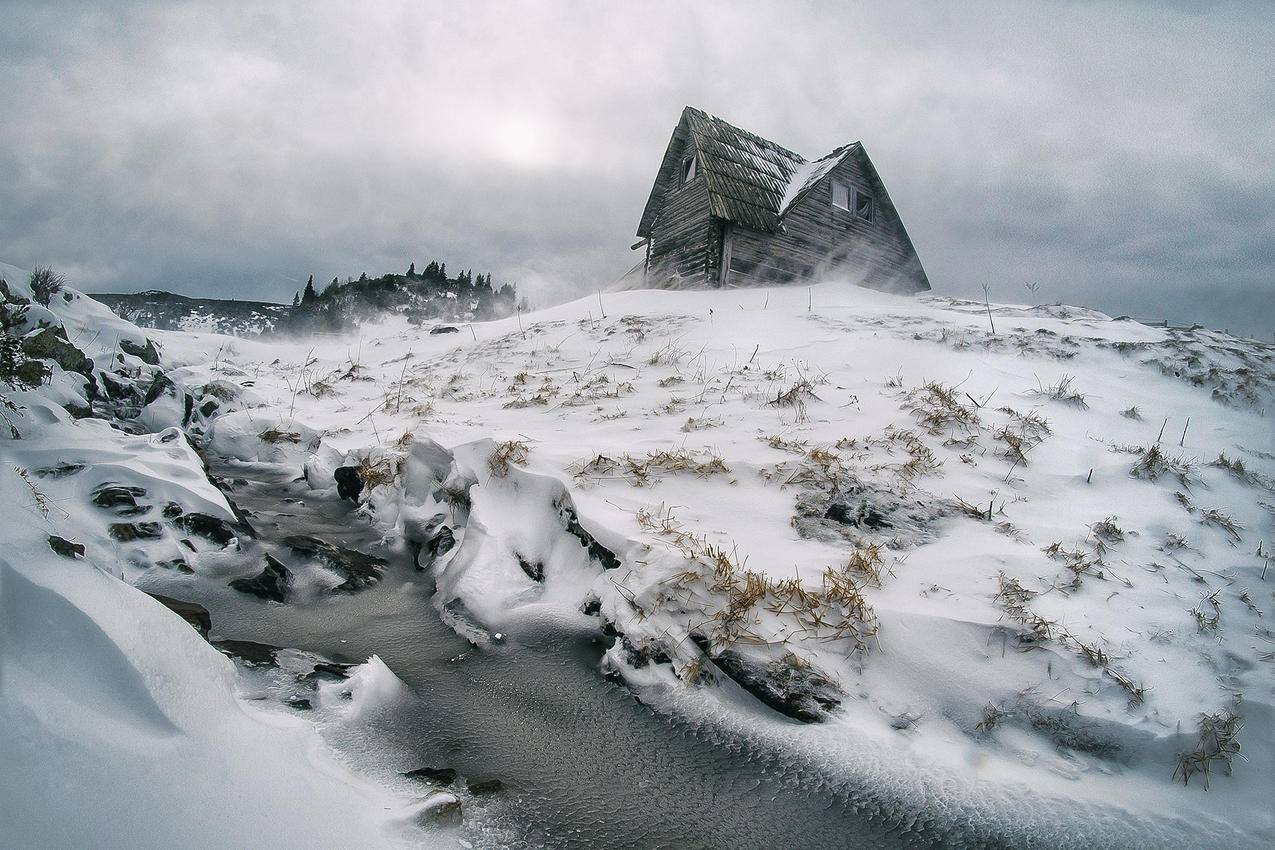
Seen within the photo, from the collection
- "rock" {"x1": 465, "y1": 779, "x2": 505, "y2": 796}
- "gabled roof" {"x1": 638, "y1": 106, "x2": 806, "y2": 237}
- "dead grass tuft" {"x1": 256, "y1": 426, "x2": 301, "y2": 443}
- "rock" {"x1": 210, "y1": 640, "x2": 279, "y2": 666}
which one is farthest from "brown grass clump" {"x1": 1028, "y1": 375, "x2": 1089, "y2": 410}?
"gabled roof" {"x1": 638, "y1": 106, "x2": 806, "y2": 237}

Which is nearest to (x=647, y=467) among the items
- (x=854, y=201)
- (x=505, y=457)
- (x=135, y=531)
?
(x=505, y=457)

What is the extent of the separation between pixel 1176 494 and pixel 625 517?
11.9 feet

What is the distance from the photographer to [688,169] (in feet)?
53.5

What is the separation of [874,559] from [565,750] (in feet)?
5.81

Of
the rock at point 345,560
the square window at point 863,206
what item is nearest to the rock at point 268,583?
the rock at point 345,560

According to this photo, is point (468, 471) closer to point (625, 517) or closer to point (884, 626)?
point (625, 517)

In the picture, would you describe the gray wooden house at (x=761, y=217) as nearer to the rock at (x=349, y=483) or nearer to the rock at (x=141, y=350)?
the rock at (x=349, y=483)

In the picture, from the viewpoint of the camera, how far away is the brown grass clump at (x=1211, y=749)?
1.74 meters

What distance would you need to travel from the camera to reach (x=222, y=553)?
328 centimetres

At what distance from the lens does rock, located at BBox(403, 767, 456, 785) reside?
1710mm

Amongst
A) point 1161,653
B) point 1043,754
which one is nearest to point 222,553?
point 1043,754

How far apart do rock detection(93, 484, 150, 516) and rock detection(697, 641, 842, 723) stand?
357 cm

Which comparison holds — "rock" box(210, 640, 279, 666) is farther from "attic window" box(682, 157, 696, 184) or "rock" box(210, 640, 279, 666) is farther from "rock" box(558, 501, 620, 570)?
"attic window" box(682, 157, 696, 184)

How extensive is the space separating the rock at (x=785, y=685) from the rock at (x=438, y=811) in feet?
3.80
